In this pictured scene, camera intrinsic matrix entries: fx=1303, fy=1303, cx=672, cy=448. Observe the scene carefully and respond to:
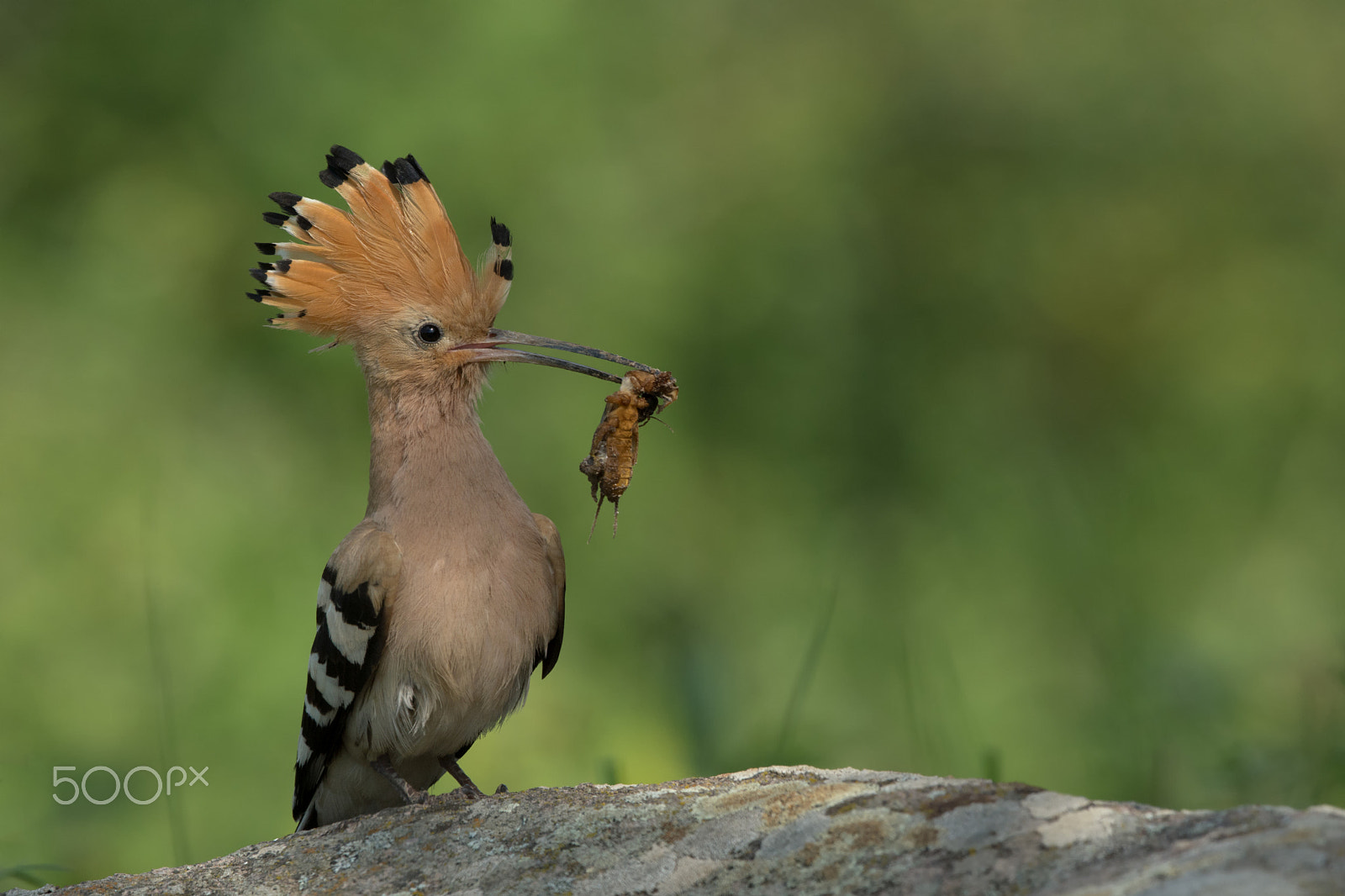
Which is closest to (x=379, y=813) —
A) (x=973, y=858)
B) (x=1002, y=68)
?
(x=973, y=858)

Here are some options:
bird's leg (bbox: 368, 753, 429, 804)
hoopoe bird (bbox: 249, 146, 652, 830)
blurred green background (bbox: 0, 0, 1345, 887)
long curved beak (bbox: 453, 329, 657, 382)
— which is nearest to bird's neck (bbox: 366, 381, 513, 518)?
hoopoe bird (bbox: 249, 146, 652, 830)

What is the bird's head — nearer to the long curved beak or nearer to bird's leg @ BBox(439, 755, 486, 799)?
the long curved beak

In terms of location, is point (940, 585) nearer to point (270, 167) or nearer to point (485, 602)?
point (485, 602)

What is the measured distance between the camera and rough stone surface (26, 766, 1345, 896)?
1.46 meters

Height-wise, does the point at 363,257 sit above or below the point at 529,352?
above

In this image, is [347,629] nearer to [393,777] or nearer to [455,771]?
[393,777]

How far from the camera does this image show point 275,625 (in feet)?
14.9

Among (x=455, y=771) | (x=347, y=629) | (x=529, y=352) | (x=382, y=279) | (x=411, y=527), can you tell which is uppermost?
(x=382, y=279)

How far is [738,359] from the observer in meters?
5.53

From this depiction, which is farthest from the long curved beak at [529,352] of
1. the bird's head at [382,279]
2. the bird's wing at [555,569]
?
the bird's wing at [555,569]

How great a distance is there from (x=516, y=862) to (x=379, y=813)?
0.60 meters

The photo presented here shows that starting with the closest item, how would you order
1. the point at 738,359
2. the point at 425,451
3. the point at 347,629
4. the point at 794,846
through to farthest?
the point at 794,846 < the point at 347,629 < the point at 425,451 < the point at 738,359

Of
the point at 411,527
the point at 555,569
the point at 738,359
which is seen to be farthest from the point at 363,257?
the point at 738,359

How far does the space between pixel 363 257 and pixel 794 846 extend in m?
1.89
